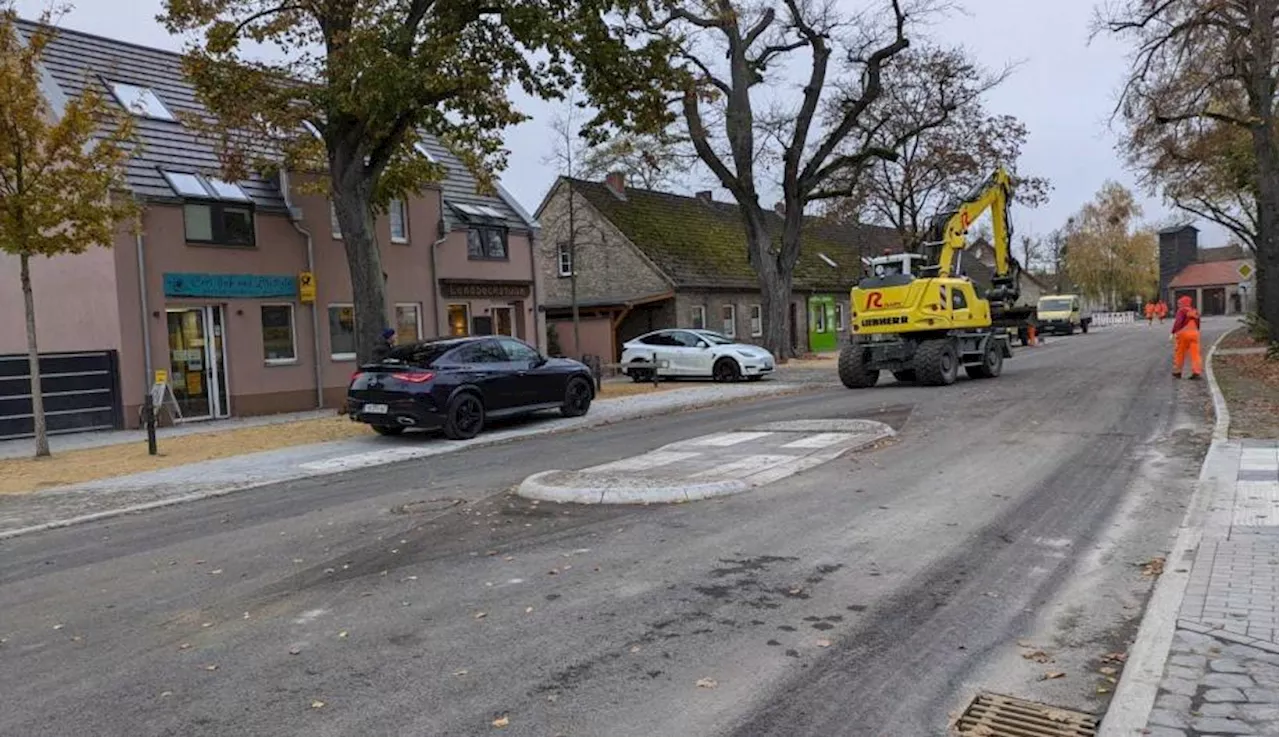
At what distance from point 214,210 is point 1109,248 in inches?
3092

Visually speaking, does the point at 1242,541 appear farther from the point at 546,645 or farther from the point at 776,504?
the point at 546,645

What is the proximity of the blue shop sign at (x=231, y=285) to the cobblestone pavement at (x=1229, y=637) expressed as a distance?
712 inches

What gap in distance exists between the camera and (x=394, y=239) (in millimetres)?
23484

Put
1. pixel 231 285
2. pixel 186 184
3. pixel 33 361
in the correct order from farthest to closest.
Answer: pixel 231 285 → pixel 186 184 → pixel 33 361

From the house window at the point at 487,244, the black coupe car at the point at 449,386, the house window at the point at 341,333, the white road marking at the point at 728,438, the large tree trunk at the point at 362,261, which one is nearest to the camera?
the white road marking at the point at 728,438

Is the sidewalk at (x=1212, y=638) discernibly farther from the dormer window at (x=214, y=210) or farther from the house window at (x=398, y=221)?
the house window at (x=398, y=221)

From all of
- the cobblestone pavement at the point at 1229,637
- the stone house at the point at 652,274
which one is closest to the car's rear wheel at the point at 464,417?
the cobblestone pavement at the point at 1229,637

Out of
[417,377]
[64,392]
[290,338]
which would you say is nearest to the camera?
[417,377]

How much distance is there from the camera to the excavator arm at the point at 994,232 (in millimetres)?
20812

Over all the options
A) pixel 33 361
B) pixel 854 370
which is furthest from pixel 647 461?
pixel 854 370

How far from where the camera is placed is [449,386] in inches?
561

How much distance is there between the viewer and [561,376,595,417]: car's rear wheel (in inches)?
666

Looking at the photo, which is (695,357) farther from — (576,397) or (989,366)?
(576,397)

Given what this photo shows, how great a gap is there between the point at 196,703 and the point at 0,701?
39.4 inches
